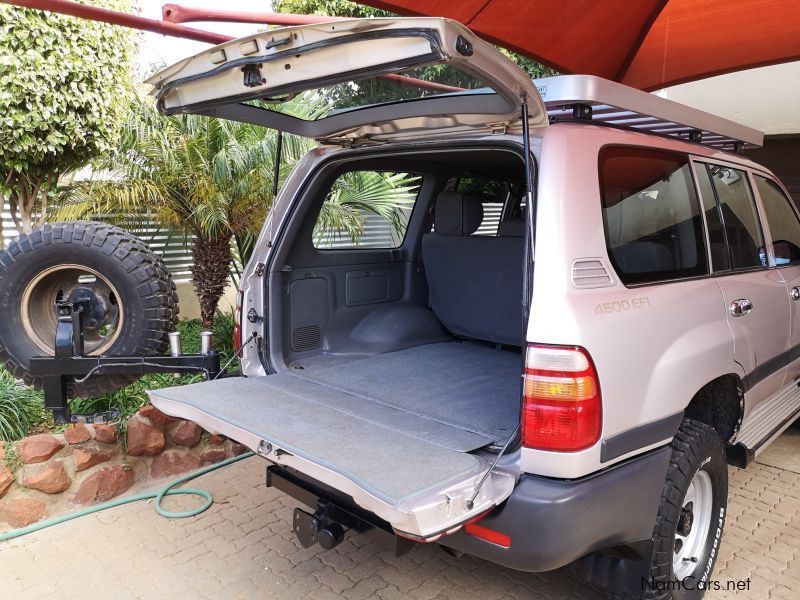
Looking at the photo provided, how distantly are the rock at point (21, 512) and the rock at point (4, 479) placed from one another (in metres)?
0.07

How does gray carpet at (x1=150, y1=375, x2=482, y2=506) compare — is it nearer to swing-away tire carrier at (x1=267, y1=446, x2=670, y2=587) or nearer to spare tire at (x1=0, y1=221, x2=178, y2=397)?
swing-away tire carrier at (x1=267, y1=446, x2=670, y2=587)

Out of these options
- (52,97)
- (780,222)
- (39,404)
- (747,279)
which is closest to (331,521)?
(747,279)

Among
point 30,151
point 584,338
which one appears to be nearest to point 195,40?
point 30,151

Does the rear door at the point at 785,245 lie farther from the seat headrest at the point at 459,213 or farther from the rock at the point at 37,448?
the rock at the point at 37,448

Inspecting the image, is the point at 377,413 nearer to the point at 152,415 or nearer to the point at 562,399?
the point at 562,399

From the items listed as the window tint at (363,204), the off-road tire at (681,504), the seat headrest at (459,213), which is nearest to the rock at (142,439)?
the window tint at (363,204)

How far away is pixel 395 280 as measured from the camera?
15.2 feet

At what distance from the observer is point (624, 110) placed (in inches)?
99.7

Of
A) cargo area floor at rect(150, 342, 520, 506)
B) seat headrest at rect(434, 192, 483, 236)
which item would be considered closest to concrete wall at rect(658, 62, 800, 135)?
seat headrest at rect(434, 192, 483, 236)

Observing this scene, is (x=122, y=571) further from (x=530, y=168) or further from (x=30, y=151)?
(x=30, y=151)

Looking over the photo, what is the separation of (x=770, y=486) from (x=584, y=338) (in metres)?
3.04

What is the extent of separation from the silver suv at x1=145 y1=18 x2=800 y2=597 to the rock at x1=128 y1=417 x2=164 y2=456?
119cm

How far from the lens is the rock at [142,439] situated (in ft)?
13.6

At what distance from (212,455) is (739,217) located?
12.2ft
